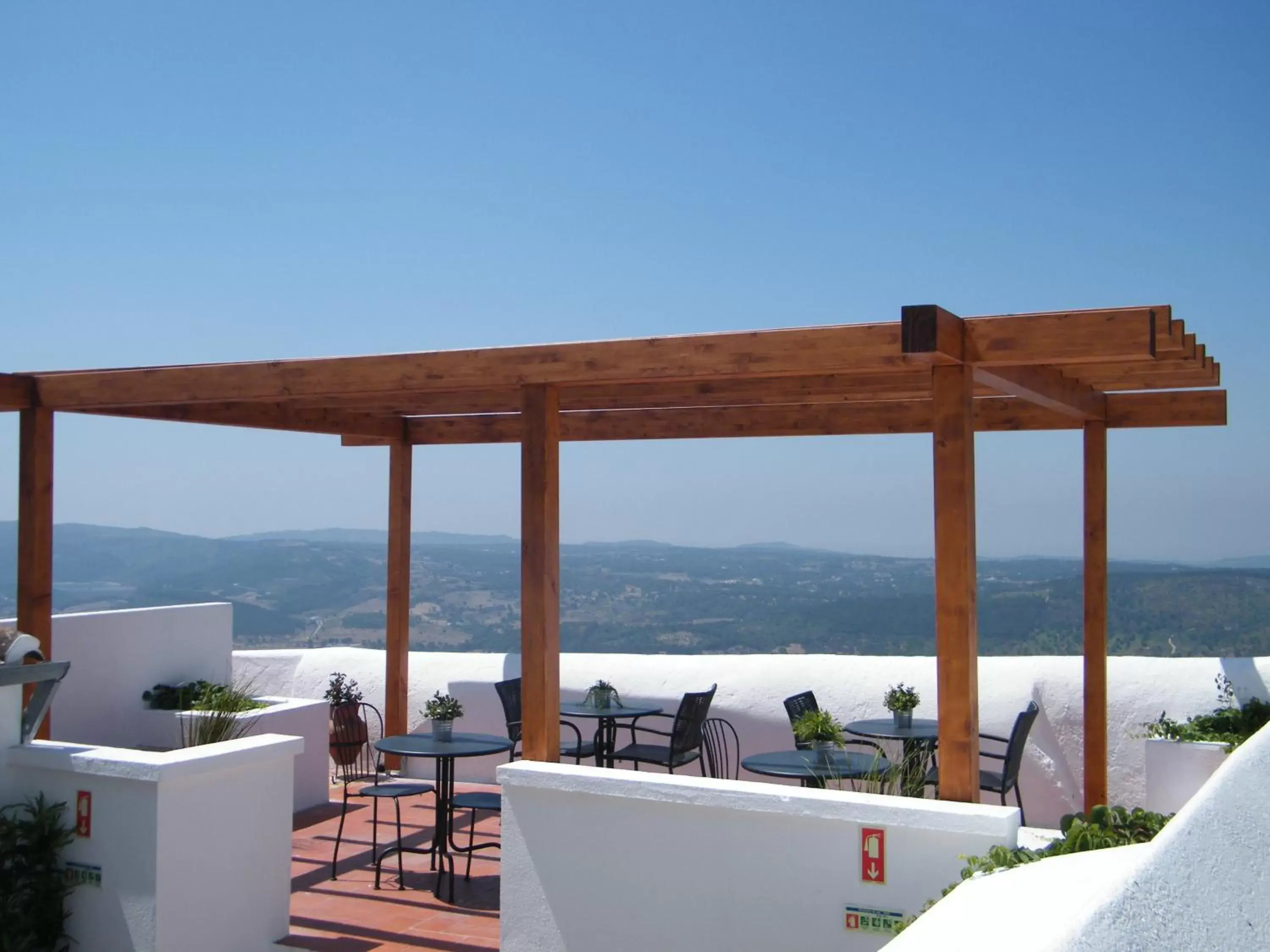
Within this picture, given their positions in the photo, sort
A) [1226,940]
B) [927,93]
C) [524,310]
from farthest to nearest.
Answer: [524,310], [927,93], [1226,940]

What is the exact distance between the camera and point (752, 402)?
6.81 meters

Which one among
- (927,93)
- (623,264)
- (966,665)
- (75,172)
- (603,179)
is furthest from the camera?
(623,264)

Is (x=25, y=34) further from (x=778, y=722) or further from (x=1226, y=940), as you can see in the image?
(x=1226, y=940)

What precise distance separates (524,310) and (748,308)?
5.74 m

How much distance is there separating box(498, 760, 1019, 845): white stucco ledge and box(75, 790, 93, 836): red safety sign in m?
1.87

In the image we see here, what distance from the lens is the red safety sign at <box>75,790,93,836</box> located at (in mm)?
5199

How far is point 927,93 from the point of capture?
17094mm

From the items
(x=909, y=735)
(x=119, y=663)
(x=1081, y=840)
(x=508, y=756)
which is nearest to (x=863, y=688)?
(x=909, y=735)

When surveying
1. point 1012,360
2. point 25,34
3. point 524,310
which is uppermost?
point 25,34

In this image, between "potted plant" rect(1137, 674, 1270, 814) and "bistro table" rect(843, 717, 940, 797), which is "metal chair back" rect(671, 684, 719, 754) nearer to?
"bistro table" rect(843, 717, 940, 797)

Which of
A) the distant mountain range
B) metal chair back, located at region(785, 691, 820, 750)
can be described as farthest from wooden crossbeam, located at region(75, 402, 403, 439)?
the distant mountain range

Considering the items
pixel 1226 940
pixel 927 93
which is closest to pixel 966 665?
pixel 1226 940

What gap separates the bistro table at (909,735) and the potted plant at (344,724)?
376 centimetres

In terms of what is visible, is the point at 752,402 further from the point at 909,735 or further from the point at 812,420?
the point at 909,735
